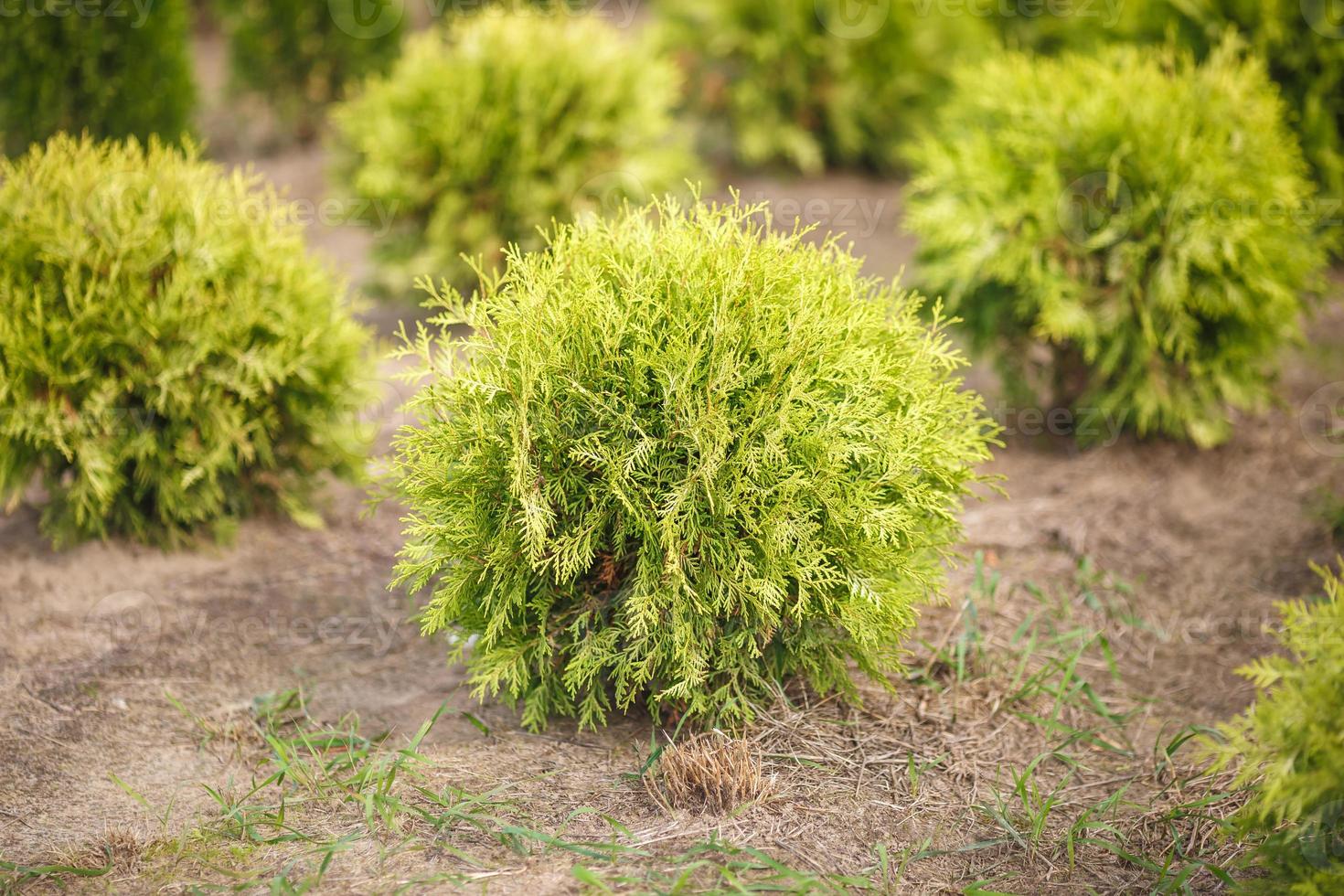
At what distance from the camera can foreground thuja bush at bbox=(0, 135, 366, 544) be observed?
4.30 meters

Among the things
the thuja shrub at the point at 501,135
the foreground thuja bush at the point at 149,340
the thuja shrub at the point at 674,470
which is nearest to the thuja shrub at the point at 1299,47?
the thuja shrub at the point at 501,135

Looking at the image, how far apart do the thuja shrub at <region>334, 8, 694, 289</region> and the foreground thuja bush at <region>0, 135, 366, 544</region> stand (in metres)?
1.92

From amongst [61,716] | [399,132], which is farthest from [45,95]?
[61,716]

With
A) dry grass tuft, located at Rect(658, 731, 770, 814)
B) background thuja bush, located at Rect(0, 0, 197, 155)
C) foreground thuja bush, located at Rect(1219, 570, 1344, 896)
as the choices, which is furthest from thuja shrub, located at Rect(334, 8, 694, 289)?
foreground thuja bush, located at Rect(1219, 570, 1344, 896)

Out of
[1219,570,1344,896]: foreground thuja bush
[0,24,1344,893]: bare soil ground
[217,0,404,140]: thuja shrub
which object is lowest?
[0,24,1344,893]: bare soil ground

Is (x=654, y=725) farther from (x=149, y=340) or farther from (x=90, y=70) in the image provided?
(x=90, y=70)

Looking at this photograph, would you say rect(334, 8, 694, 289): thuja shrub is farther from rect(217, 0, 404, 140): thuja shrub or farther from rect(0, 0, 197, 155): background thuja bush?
rect(217, 0, 404, 140): thuja shrub

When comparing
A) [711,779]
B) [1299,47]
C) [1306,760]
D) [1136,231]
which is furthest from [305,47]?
[1306,760]

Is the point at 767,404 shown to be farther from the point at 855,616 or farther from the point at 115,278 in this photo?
the point at 115,278

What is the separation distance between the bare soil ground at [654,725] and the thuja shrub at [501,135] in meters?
2.13

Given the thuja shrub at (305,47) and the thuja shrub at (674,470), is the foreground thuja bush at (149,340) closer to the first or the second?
the thuja shrub at (674,470)

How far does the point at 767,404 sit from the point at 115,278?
9.23 ft

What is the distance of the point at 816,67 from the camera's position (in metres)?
8.43

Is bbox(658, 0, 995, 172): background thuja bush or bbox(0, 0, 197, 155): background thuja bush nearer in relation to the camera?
bbox(0, 0, 197, 155): background thuja bush
